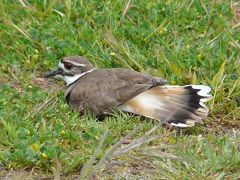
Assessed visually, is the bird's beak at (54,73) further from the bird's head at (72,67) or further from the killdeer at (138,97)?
Result: the killdeer at (138,97)

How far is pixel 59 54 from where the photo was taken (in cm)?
846

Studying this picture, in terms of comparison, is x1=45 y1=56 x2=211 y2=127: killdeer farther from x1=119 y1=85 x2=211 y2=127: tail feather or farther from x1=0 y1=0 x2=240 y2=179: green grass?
x1=0 y1=0 x2=240 y2=179: green grass

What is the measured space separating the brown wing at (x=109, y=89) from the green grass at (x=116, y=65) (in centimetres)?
18

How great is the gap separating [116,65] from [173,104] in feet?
3.38

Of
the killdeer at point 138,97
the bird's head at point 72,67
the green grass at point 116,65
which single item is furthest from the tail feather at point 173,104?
the bird's head at point 72,67

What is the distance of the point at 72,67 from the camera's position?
817 cm

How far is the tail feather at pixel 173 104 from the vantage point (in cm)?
732

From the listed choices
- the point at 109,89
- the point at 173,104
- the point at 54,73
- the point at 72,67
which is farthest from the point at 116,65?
the point at 173,104

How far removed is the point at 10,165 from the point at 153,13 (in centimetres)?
316

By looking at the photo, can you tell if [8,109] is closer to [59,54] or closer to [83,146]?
[83,146]

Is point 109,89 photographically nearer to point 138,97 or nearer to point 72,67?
Answer: point 138,97

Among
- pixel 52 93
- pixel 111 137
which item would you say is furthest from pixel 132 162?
pixel 52 93

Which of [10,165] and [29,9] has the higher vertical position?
[29,9]

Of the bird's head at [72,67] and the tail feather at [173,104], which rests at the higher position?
the bird's head at [72,67]
